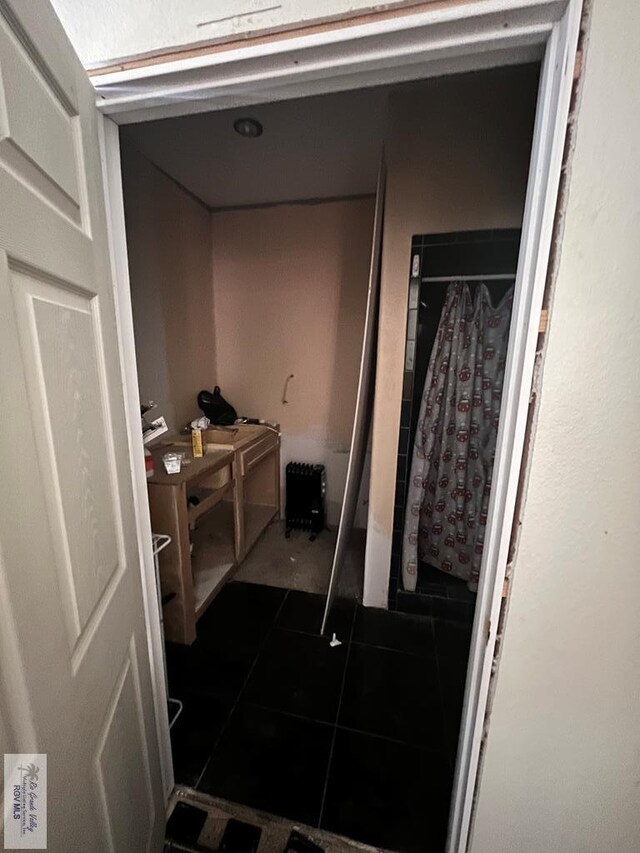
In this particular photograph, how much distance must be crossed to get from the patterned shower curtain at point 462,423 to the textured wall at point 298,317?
880 millimetres

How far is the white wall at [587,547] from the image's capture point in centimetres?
48

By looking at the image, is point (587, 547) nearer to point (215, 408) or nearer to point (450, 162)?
point (450, 162)

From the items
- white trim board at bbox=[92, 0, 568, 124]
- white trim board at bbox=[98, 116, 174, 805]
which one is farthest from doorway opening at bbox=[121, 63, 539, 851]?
white trim board at bbox=[92, 0, 568, 124]

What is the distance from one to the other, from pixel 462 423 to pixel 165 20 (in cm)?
187

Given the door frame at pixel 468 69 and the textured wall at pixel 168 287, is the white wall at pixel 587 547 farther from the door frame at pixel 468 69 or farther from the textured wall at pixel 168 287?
the textured wall at pixel 168 287

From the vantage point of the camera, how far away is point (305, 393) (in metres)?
2.82

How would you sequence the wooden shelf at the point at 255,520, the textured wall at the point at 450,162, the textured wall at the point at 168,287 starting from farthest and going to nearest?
the wooden shelf at the point at 255,520 < the textured wall at the point at 168,287 < the textured wall at the point at 450,162

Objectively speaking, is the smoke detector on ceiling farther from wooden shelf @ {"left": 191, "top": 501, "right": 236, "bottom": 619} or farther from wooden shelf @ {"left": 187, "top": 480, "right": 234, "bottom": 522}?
wooden shelf @ {"left": 191, "top": 501, "right": 236, "bottom": 619}

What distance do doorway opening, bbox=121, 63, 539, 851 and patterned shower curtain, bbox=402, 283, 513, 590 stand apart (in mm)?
38

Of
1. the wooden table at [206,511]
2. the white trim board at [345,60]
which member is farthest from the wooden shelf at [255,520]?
the white trim board at [345,60]

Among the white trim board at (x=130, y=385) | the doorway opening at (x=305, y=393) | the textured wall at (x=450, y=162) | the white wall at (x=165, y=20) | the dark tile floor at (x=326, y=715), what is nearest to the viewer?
the white wall at (x=165, y=20)

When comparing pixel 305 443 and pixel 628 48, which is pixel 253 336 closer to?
pixel 305 443

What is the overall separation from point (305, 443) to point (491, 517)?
88.4 inches

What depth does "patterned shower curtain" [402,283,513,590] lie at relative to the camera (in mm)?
1867
